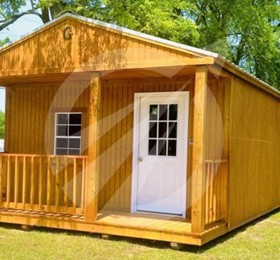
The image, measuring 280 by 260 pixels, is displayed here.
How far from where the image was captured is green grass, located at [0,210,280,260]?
589 cm

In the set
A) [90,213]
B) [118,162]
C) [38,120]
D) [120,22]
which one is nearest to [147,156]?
[118,162]

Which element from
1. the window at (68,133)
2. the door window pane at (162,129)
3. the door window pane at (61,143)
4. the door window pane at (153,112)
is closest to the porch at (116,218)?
the window at (68,133)

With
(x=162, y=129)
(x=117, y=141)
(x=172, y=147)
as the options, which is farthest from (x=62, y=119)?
(x=172, y=147)

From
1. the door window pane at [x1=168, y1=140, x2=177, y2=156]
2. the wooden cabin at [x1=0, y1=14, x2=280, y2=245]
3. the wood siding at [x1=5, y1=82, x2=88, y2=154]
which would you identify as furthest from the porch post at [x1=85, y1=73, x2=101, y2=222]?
the wood siding at [x1=5, y1=82, x2=88, y2=154]

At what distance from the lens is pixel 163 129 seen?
8039mm

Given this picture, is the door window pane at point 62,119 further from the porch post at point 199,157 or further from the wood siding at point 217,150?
the porch post at point 199,157

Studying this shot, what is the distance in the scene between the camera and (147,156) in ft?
26.6

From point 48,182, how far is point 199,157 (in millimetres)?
2578

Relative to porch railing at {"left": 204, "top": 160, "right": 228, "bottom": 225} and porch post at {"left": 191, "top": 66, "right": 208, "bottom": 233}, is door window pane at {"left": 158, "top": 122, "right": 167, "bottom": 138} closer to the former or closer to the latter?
porch railing at {"left": 204, "top": 160, "right": 228, "bottom": 225}

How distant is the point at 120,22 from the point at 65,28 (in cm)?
573

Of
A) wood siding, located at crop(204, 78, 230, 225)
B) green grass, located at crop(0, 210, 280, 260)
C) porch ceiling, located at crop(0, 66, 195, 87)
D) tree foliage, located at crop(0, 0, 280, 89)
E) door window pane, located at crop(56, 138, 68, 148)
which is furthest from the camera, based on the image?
tree foliage, located at crop(0, 0, 280, 89)

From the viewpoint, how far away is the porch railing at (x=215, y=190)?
21.7 feet

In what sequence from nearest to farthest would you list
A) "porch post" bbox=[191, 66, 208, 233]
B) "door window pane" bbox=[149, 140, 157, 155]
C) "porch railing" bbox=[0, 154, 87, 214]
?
"porch post" bbox=[191, 66, 208, 233] → "porch railing" bbox=[0, 154, 87, 214] → "door window pane" bbox=[149, 140, 157, 155]

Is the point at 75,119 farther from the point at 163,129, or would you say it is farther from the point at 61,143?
the point at 163,129
